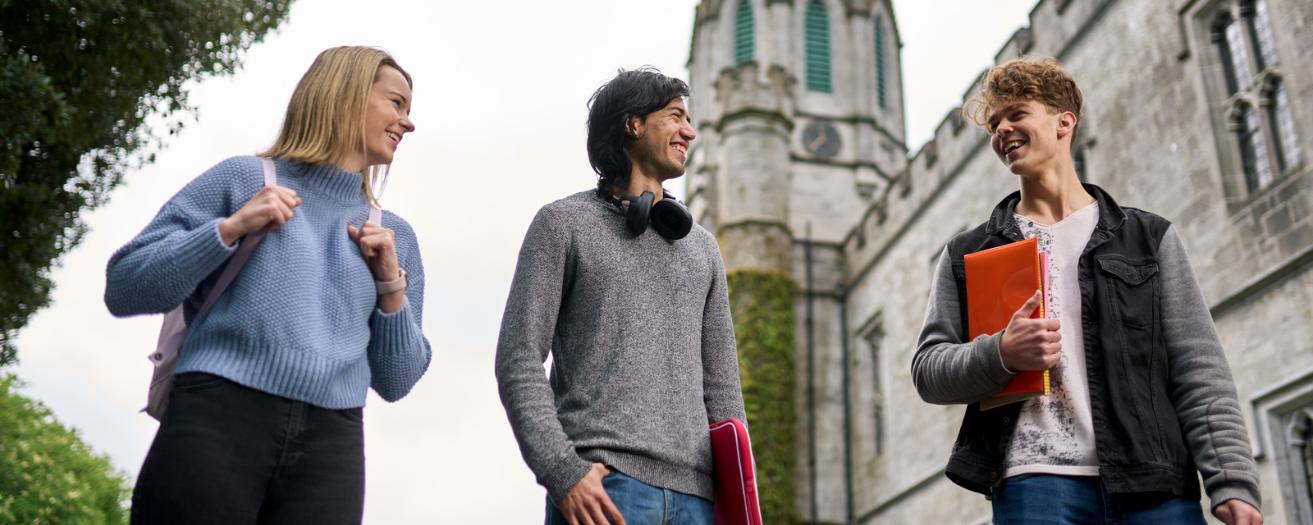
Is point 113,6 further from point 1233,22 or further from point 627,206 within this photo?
point 1233,22

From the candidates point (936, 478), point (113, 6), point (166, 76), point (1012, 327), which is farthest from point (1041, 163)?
point (936, 478)

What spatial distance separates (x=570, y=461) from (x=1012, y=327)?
3.62 feet

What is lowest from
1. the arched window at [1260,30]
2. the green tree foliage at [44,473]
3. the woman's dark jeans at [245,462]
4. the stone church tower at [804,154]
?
the woman's dark jeans at [245,462]

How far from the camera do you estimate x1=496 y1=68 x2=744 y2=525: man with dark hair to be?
8.73 feet

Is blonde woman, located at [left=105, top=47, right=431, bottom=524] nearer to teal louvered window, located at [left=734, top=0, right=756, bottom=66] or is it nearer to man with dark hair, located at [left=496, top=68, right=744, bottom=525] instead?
man with dark hair, located at [left=496, top=68, right=744, bottom=525]

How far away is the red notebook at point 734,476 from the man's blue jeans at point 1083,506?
0.63 metres

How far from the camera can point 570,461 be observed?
2.60 metres

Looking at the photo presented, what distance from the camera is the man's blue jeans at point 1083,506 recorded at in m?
2.62

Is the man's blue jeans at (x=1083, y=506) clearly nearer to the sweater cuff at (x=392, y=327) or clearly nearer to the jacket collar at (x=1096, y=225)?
the jacket collar at (x=1096, y=225)

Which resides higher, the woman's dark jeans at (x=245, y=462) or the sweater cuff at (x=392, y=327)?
the sweater cuff at (x=392, y=327)

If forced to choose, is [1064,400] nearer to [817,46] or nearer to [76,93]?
[76,93]

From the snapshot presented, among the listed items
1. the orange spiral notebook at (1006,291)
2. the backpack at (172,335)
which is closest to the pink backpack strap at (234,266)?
the backpack at (172,335)

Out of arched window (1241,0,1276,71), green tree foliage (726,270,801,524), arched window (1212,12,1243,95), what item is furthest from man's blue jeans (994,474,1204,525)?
green tree foliage (726,270,801,524)

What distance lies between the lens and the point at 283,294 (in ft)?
8.15
